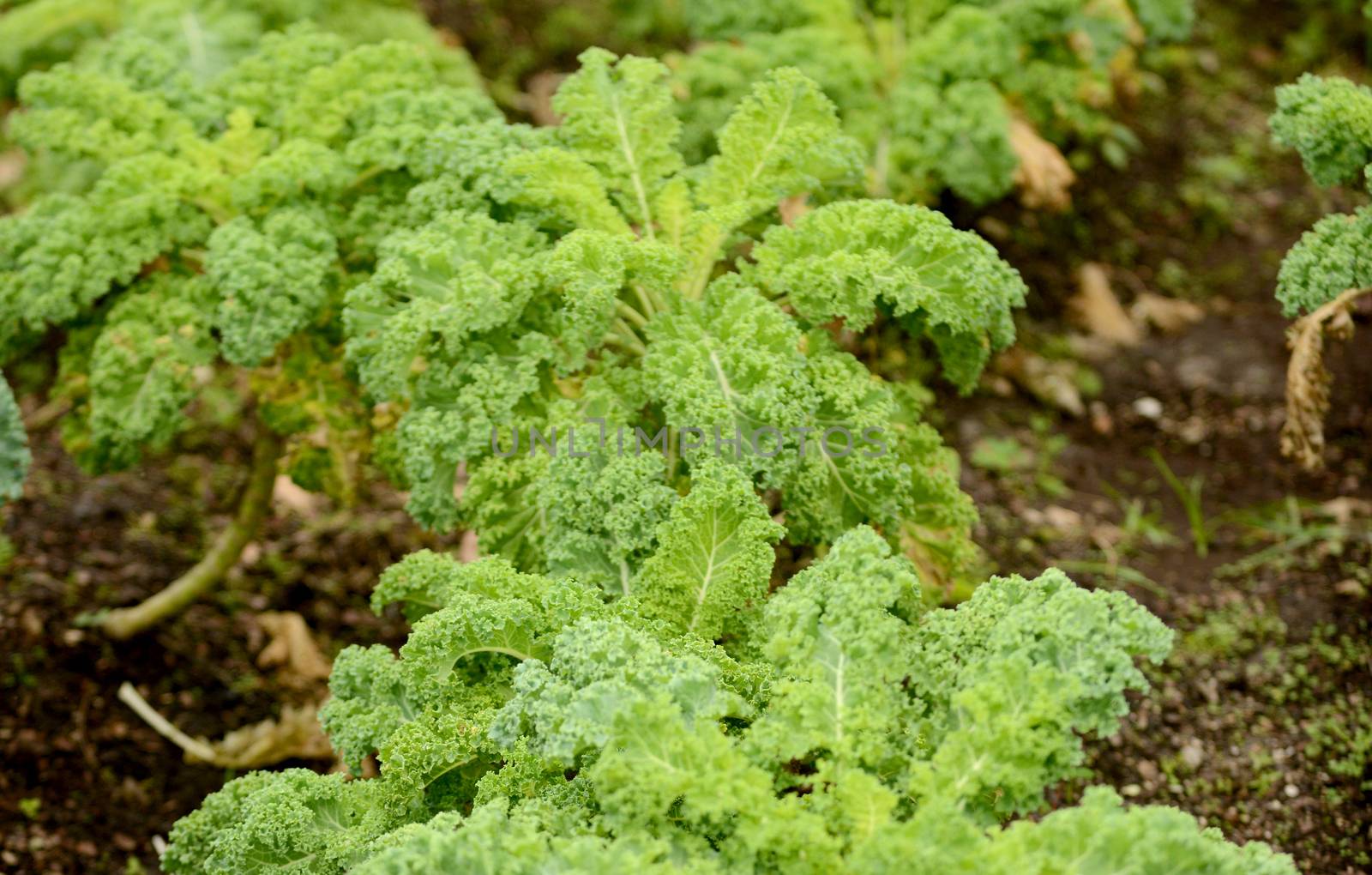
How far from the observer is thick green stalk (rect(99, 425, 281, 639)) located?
14.3 feet

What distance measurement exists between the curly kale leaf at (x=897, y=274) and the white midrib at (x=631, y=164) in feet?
1.24

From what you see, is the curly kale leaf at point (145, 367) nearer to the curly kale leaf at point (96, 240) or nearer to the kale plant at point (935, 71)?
the curly kale leaf at point (96, 240)

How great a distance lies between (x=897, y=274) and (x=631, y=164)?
3.08ft

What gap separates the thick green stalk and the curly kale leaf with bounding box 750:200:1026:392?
1.85m

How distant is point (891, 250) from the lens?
359 centimetres

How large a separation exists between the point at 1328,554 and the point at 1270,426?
42.2 inches

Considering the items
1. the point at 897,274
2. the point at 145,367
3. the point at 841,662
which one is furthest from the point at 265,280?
the point at 841,662

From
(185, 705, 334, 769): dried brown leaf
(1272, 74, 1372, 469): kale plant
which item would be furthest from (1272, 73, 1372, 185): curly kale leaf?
(185, 705, 334, 769): dried brown leaf

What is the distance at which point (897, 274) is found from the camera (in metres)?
3.48

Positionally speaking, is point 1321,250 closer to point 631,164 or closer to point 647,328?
point 647,328

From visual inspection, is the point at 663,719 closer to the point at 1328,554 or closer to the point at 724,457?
the point at 724,457

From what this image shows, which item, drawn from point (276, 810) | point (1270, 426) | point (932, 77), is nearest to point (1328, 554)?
point (1270, 426)

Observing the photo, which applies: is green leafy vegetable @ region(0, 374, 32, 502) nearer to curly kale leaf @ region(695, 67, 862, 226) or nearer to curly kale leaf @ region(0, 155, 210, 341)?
curly kale leaf @ region(0, 155, 210, 341)

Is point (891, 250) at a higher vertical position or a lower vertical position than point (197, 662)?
higher
